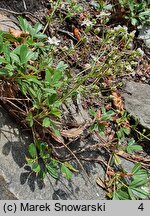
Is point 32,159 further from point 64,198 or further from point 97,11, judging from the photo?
point 97,11

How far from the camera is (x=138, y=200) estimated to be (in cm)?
193

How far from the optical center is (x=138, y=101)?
2.34 meters

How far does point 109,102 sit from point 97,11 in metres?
0.70

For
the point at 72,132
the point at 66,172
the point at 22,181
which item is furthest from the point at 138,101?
the point at 22,181

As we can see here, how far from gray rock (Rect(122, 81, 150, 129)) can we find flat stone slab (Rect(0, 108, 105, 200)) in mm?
508

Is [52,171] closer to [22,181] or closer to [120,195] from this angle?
[22,181]

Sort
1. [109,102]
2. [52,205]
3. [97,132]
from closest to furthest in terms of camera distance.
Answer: [52,205]
[97,132]
[109,102]

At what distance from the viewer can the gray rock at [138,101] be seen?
226 cm

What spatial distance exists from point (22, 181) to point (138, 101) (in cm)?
88

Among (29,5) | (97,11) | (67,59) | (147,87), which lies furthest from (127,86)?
(29,5)

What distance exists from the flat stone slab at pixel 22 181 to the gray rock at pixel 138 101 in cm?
51

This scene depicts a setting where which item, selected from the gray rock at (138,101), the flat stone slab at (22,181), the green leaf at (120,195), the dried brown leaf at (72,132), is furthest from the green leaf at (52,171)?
the gray rock at (138,101)

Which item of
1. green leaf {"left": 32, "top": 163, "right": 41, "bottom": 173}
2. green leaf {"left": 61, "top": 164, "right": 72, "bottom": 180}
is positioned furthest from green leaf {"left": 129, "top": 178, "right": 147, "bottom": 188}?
green leaf {"left": 32, "top": 163, "right": 41, "bottom": 173}

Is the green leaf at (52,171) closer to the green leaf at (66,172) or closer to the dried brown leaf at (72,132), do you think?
the green leaf at (66,172)
